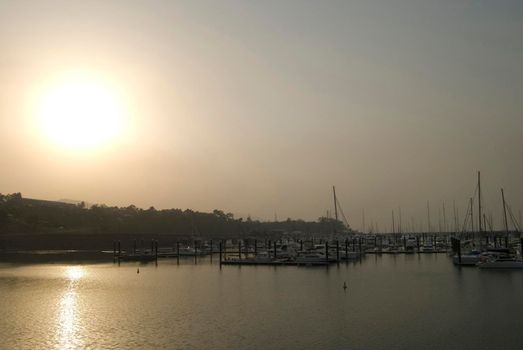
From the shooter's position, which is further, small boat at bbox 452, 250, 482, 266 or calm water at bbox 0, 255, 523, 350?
small boat at bbox 452, 250, 482, 266

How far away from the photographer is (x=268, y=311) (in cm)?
4031

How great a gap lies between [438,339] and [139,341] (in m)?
17.4

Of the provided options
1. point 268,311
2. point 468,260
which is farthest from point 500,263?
point 268,311

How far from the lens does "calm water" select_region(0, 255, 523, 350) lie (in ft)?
101

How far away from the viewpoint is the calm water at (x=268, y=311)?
30.8 m

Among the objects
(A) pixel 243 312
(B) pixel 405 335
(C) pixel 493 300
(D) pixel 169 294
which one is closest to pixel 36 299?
(D) pixel 169 294

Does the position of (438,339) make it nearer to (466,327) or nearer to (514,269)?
(466,327)

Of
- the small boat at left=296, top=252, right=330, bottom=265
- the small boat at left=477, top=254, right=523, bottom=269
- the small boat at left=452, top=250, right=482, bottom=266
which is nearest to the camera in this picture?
the small boat at left=477, top=254, right=523, bottom=269

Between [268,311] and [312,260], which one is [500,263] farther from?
[268,311]

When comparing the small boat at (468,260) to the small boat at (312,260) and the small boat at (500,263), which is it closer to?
the small boat at (500,263)

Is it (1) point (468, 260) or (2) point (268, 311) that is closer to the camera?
(2) point (268, 311)

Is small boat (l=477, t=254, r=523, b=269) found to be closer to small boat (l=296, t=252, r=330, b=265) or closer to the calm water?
the calm water

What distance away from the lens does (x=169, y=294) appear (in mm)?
51656

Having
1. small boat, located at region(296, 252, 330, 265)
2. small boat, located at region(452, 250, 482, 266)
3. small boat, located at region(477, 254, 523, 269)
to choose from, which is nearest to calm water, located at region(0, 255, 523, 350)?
small boat, located at region(477, 254, 523, 269)
